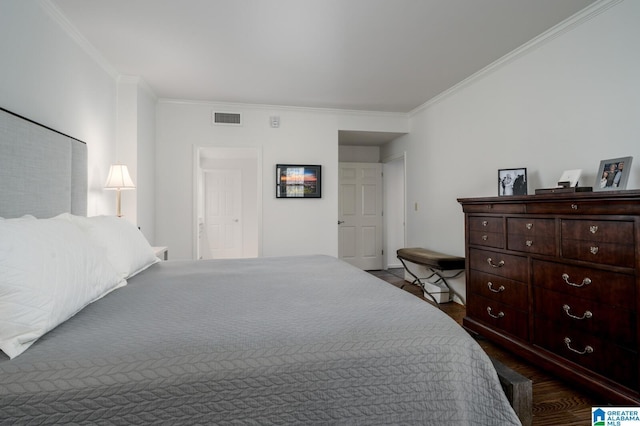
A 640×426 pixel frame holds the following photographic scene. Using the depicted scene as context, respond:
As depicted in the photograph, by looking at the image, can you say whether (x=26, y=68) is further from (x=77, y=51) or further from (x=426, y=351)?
(x=426, y=351)

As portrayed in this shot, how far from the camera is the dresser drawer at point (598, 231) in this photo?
1.73m

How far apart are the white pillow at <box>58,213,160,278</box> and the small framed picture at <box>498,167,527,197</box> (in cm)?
301

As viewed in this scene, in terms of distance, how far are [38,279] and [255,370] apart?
2.46 ft

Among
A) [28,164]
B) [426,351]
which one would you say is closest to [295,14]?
[28,164]

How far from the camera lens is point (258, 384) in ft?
2.99

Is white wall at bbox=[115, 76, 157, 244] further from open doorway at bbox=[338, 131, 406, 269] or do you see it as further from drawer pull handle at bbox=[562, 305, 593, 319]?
drawer pull handle at bbox=[562, 305, 593, 319]

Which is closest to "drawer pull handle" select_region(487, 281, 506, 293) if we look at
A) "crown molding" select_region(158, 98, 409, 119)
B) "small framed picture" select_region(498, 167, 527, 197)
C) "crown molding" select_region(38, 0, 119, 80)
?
"small framed picture" select_region(498, 167, 527, 197)

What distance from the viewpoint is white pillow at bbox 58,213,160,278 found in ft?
5.77

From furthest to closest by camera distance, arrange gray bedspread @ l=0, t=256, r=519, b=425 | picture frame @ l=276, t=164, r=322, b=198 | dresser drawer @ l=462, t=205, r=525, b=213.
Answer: picture frame @ l=276, t=164, r=322, b=198
dresser drawer @ l=462, t=205, r=525, b=213
gray bedspread @ l=0, t=256, r=519, b=425

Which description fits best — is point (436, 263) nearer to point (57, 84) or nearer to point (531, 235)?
point (531, 235)

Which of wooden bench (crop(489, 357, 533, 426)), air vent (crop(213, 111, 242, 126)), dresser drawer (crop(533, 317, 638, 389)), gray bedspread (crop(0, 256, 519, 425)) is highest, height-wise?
air vent (crop(213, 111, 242, 126))

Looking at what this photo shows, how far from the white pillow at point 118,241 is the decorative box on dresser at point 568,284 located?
8.45ft

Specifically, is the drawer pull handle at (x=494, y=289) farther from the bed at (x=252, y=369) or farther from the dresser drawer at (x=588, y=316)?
the bed at (x=252, y=369)

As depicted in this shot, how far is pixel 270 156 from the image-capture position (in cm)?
462
